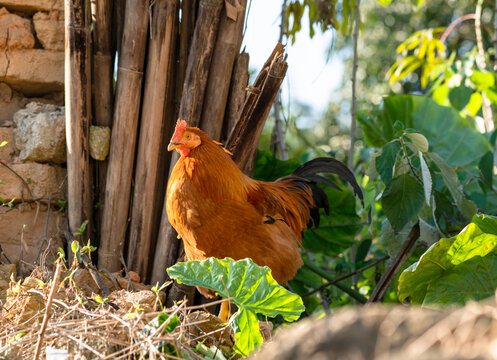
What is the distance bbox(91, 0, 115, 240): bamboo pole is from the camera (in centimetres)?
218

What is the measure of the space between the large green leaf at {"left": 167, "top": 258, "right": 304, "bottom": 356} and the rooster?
1.81 ft

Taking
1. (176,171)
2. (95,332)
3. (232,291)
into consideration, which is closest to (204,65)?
(176,171)

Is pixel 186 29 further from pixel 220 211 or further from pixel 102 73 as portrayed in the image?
pixel 220 211

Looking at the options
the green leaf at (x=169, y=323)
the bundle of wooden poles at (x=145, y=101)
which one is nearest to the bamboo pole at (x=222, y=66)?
the bundle of wooden poles at (x=145, y=101)

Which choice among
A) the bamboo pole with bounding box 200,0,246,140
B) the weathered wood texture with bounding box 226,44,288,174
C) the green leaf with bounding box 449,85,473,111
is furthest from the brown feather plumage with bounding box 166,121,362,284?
the green leaf with bounding box 449,85,473,111

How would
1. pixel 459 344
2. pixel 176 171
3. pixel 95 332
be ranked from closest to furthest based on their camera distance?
1. pixel 459 344
2. pixel 95 332
3. pixel 176 171

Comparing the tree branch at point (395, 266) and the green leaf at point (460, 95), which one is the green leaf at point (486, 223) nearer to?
the tree branch at point (395, 266)

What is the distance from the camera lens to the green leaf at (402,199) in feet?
6.91

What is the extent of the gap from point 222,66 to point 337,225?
126cm

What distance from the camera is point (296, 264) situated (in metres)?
2.17

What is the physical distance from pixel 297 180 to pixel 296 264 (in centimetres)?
54

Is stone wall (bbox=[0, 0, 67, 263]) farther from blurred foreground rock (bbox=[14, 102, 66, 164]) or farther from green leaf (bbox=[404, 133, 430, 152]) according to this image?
green leaf (bbox=[404, 133, 430, 152])

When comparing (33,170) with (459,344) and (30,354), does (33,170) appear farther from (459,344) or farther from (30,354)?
(459,344)

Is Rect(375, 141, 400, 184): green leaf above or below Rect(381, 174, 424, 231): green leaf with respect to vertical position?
above
